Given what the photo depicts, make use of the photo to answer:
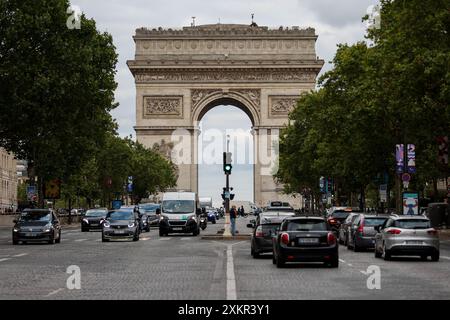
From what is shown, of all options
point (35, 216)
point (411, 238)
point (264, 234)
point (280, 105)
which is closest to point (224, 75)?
point (280, 105)

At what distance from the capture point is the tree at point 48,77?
2255 inches

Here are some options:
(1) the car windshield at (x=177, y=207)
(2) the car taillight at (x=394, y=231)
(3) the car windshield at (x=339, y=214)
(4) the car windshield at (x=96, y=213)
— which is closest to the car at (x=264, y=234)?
(2) the car taillight at (x=394, y=231)

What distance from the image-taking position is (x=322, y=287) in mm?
22375

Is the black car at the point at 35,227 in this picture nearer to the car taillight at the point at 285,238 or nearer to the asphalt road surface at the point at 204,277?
the asphalt road surface at the point at 204,277

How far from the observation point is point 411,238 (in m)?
34.0

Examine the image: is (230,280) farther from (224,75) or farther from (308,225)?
(224,75)

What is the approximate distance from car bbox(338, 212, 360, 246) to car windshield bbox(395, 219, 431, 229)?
10130 millimetres

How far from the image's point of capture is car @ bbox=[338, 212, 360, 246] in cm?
4544

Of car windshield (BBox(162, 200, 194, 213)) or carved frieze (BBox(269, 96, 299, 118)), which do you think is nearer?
car windshield (BBox(162, 200, 194, 213))

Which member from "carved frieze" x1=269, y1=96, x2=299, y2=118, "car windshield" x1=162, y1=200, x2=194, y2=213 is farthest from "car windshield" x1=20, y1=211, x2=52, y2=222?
"carved frieze" x1=269, y1=96, x2=299, y2=118

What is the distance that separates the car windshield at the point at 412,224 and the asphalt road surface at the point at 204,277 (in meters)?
1.09

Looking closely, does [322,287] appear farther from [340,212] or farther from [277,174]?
[277,174]

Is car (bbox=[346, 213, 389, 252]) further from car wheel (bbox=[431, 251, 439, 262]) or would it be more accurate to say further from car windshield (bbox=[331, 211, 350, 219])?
car windshield (bbox=[331, 211, 350, 219])
